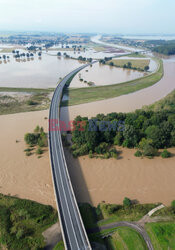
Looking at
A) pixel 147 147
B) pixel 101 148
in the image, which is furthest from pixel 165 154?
pixel 101 148

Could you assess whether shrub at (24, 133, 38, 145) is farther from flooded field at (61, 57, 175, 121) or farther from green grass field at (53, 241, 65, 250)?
green grass field at (53, 241, 65, 250)

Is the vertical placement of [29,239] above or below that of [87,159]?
below

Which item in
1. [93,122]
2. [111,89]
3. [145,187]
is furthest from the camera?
[111,89]

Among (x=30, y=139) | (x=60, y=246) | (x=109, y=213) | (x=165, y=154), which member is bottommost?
(x=60, y=246)

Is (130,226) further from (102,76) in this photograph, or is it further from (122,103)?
(102,76)

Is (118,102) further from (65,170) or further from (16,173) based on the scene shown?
(16,173)

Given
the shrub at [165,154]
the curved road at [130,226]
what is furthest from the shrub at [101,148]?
the curved road at [130,226]

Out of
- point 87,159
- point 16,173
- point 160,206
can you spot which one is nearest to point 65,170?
point 87,159
